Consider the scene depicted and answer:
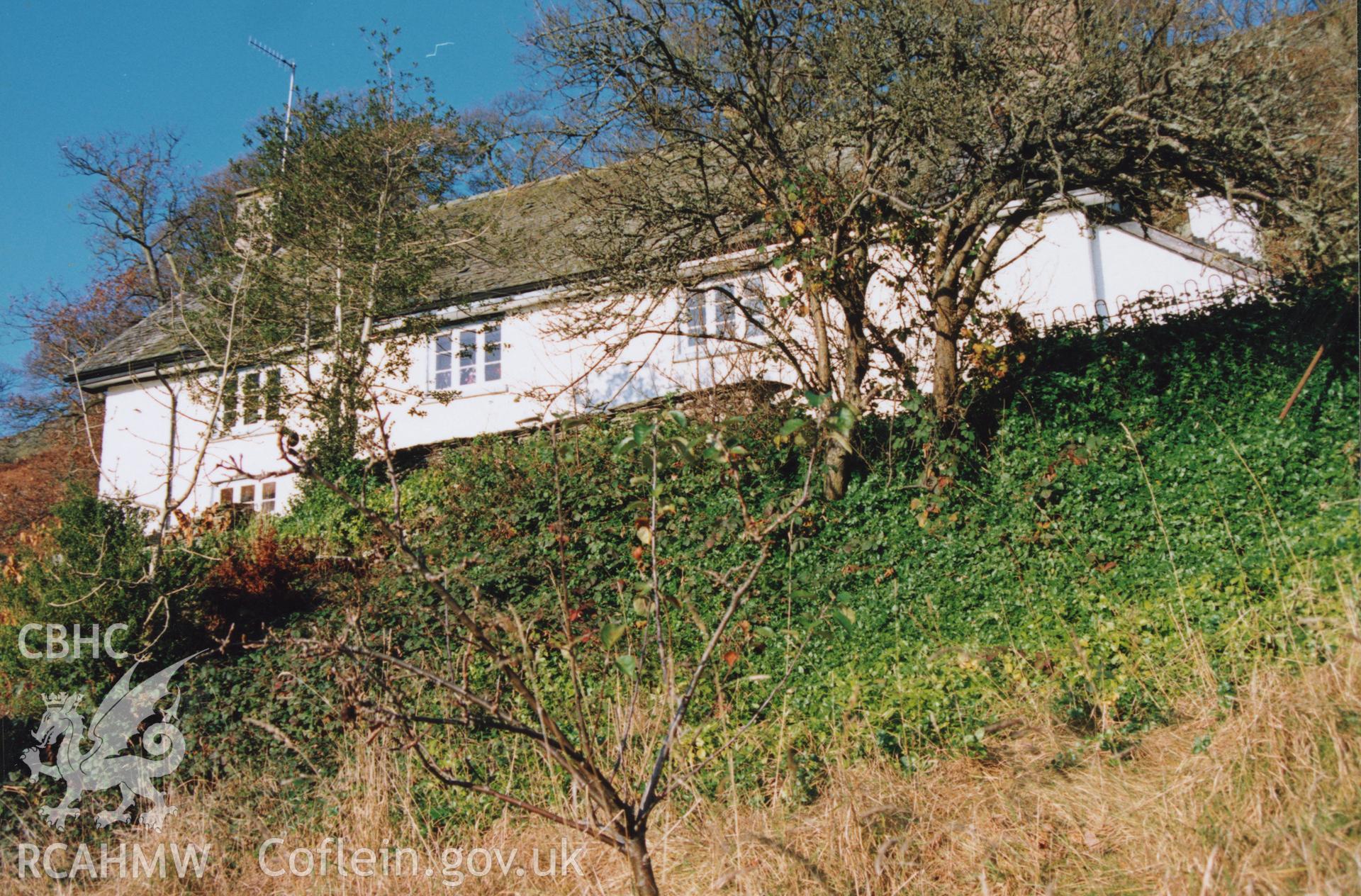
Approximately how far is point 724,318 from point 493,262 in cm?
525

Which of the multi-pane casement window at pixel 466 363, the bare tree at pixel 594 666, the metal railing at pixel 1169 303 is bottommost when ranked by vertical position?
the bare tree at pixel 594 666

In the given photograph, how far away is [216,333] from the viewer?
1289 centimetres

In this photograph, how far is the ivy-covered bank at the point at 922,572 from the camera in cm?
516

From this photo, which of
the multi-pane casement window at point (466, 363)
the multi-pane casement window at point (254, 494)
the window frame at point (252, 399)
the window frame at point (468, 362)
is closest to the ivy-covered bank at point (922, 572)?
the window frame at point (252, 399)

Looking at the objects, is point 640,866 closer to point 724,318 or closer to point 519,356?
point 724,318

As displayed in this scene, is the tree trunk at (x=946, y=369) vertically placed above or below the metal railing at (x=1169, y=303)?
below

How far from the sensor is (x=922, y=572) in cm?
718

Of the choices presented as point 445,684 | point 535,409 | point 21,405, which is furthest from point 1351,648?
point 21,405

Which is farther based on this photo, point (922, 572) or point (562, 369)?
point (562, 369)

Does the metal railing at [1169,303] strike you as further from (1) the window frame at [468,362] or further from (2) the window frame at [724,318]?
(1) the window frame at [468,362]

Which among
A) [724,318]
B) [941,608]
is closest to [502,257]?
[724,318]

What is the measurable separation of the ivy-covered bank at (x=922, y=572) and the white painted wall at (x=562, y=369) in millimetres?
1417

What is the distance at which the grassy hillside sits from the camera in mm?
3871

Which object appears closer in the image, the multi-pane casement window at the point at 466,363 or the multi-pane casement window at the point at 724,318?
the multi-pane casement window at the point at 724,318
